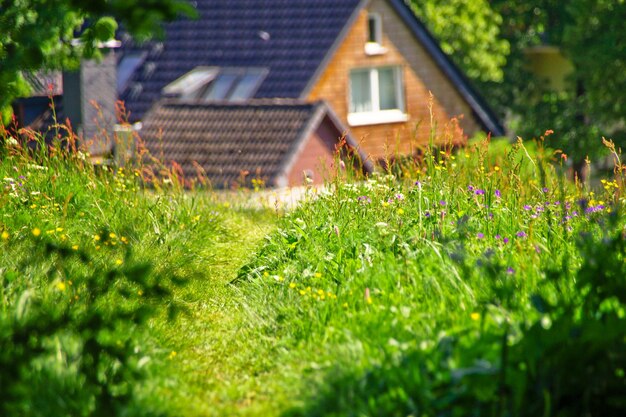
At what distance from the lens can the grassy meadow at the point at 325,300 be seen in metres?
4.19

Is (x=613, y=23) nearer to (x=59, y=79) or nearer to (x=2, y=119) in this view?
(x=59, y=79)

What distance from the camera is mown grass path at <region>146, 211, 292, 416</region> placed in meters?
4.89

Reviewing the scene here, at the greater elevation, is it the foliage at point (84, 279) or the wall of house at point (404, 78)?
the foliage at point (84, 279)

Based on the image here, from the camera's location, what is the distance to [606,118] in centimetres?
2930

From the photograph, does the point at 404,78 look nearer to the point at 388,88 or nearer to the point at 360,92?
the point at 388,88

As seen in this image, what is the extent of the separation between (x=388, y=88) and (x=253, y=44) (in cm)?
387

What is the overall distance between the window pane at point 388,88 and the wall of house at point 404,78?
1.22 feet

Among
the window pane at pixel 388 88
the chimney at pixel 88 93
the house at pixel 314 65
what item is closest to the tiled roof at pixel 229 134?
the chimney at pixel 88 93

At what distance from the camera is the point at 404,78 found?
2570 centimetres

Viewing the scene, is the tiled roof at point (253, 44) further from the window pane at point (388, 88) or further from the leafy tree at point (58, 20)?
the leafy tree at point (58, 20)

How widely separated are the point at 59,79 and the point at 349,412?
13913 millimetres

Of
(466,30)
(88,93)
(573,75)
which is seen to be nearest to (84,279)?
(88,93)

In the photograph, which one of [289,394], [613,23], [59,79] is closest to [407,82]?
[613,23]

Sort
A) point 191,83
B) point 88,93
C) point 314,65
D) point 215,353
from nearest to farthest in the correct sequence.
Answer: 1. point 215,353
2. point 88,93
3. point 314,65
4. point 191,83
